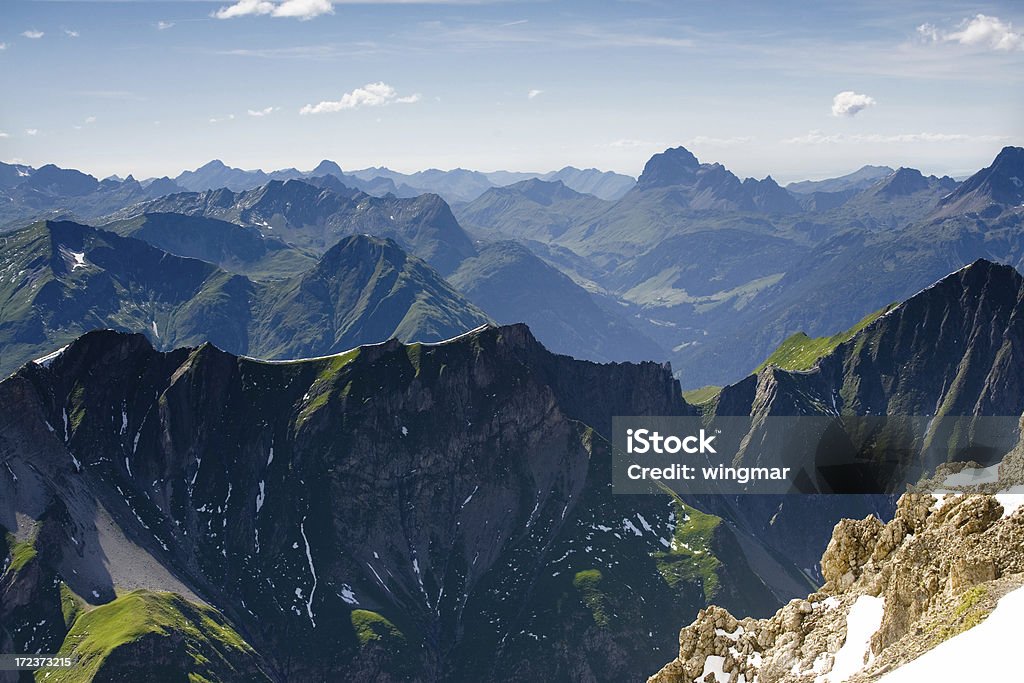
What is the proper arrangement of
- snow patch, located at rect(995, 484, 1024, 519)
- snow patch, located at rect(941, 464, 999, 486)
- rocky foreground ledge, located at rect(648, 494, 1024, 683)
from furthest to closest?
1. snow patch, located at rect(941, 464, 999, 486)
2. snow patch, located at rect(995, 484, 1024, 519)
3. rocky foreground ledge, located at rect(648, 494, 1024, 683)

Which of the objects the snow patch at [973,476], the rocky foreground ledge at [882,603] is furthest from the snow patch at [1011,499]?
the snow patch at [973,476]

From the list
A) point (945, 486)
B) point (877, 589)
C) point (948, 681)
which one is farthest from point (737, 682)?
point (948, 681)

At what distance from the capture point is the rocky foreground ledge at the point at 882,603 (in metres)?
46.5

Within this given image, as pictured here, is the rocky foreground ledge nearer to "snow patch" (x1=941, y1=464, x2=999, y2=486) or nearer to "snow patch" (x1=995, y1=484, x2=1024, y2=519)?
"snow patch" (x1=995, y1=484, x2=1024, y2=519)

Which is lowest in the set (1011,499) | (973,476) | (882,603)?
(882,603)

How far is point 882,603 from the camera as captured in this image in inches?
2247

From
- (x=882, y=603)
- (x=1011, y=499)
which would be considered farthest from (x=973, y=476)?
(x=882, y=603)

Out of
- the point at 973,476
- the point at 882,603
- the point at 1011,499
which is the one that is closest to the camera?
the point at 1011,499

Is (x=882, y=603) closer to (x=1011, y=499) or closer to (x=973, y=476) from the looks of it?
(x=1011, y=499)

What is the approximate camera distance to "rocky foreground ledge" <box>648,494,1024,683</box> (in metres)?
46.5

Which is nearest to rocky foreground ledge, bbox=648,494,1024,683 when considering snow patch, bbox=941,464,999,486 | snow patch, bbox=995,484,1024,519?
snow patch, bbox=995,484,1024,519

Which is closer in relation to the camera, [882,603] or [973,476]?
[882,603]

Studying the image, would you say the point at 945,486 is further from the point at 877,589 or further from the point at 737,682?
the point at 737,682

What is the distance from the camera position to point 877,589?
58750 mm
